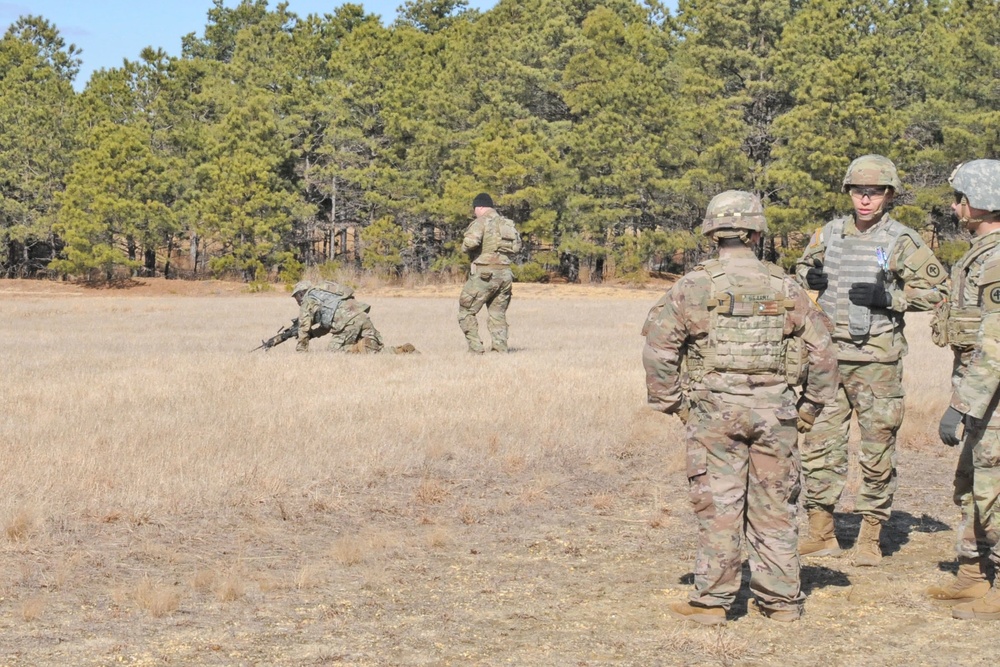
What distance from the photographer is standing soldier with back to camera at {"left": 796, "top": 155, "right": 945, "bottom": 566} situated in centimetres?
695

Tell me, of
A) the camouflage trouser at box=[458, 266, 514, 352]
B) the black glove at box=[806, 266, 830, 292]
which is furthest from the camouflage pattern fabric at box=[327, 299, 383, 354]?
the black glove at box=[806, 266, 830, 292]

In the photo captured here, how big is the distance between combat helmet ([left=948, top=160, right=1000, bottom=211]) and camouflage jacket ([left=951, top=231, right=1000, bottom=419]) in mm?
159

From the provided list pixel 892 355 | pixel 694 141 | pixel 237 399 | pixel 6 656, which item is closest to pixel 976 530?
pixel 892 355

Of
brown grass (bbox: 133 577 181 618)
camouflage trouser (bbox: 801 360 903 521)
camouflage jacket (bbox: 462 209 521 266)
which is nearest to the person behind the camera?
brown grass (bbox: 133 577 181 618)

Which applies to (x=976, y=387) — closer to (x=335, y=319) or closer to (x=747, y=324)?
(x=747, y=324)

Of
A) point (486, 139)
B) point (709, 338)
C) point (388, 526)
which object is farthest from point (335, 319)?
point (486, 139)

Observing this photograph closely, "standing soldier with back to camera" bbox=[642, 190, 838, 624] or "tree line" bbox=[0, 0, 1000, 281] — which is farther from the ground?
"tree line" bbox=[0, 0, 1000, 281]

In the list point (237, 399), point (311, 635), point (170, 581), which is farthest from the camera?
point (237, 399)

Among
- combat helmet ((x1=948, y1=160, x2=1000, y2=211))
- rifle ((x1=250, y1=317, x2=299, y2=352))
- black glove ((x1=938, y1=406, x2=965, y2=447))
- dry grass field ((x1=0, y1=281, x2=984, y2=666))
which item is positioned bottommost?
dry grass field ((x1=0, y1=281, x2=984, y2=666))

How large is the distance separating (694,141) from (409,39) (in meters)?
13.4

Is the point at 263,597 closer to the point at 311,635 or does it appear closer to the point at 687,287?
the point at 311,635

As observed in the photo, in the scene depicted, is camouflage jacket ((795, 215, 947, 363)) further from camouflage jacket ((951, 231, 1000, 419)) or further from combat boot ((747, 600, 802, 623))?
combat boot ((747, 600, 802, 623))

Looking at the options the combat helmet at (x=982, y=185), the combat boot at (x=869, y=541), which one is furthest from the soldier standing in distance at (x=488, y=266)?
the combat helmet at (x=982, y=185)

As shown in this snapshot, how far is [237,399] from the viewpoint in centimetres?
1253
